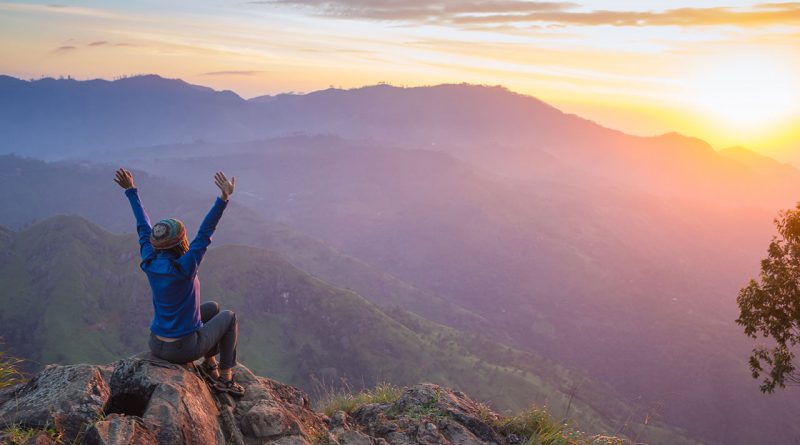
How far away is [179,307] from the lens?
7105 mm

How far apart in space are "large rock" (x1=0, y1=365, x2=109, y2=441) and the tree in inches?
651

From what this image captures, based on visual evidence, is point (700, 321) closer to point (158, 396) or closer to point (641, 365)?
point (641, 365)

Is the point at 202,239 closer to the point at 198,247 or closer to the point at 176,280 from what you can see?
the point at 198,247

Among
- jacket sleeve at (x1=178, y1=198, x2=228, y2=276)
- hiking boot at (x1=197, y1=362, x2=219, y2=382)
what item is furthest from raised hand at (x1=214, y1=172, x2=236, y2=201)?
hiking boot at (x1=197, y1=362, x2=219, y2=382)

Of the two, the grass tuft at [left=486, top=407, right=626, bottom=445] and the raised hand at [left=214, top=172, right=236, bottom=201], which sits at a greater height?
the raised hand at [left=214, top=172, right=236, bottom=201]

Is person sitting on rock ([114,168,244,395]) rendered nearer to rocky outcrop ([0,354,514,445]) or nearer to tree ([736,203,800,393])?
rocky outcrop ([0,354,514,445])

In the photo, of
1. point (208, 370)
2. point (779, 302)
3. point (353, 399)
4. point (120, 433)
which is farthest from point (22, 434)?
point (779, 302)

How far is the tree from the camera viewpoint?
545 inches

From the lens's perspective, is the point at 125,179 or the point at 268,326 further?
the point at 268,326

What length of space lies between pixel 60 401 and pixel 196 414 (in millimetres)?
1820

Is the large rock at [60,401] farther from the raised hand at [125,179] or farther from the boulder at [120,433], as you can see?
the raised hand at [125,179]

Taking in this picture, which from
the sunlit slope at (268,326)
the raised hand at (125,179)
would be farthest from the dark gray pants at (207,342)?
the sunlit slope at (268,326)

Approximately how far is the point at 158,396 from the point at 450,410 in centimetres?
530

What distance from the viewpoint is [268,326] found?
141 meters
